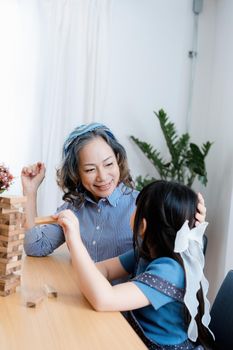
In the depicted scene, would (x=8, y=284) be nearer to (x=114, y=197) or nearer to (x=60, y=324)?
(x=60, y=324)

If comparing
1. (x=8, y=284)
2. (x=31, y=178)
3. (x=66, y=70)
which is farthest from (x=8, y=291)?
(x=66, y=70)

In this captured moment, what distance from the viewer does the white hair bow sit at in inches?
38.8

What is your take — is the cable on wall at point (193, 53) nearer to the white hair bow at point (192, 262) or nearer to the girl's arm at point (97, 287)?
the white hair bow at point (192, 262)

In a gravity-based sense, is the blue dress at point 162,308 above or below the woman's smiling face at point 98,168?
below

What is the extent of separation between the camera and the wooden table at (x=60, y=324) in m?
0.75

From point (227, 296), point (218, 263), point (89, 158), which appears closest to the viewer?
point (227, 296)

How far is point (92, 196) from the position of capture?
150 centimetres

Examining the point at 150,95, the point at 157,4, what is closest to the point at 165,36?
the point at 157,4

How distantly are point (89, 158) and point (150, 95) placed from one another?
1570 millimetres

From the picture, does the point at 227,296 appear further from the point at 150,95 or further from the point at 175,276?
the point at 150,95

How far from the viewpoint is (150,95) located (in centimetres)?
287

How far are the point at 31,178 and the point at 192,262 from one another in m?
0.75

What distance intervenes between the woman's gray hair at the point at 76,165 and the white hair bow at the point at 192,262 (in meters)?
0.54

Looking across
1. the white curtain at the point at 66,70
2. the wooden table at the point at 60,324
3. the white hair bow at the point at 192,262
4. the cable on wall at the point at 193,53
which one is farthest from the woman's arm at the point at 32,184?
the cable on wall at the point at 193,53
